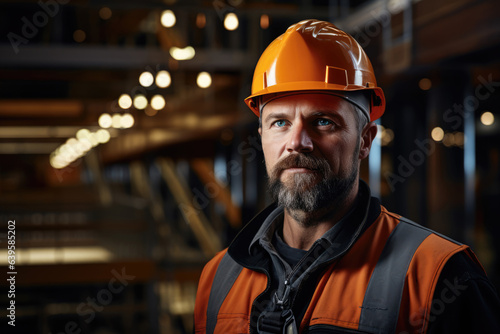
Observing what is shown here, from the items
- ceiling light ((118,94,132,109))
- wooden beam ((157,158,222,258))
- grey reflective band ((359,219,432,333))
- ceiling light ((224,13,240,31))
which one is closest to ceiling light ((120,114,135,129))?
ceiling light ((118,94,132,109))

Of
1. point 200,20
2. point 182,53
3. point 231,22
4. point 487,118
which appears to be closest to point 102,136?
point 200,20

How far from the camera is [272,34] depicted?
29.1ft

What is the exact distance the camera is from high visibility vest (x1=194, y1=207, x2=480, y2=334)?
4.77 feet

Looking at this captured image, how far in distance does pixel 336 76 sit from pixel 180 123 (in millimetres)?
8138

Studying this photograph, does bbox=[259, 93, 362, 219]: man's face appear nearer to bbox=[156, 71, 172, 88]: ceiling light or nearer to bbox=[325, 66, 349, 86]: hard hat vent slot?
bbox=[325, 66, 349, 86]: hard hat vent slot

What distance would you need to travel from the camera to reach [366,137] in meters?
1.83

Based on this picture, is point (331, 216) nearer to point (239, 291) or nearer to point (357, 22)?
point (239, 291)

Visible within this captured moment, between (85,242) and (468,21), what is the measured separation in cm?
701

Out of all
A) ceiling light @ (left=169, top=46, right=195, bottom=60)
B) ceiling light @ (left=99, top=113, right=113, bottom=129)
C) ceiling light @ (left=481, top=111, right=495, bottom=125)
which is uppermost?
ceiling light @ (left=169, top=46, right=195, bottom=60)

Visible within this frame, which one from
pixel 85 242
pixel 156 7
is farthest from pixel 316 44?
pixel 85 242

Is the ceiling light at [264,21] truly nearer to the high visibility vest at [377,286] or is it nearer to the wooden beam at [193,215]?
the wooden beam at [193,215]

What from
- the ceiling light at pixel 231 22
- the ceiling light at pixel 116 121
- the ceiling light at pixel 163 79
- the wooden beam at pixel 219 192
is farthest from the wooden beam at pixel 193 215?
the ceiling light at pixel 231 22

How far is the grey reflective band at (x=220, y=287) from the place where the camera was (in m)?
1.83

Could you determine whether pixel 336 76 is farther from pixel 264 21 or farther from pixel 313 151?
pixel 264 21
